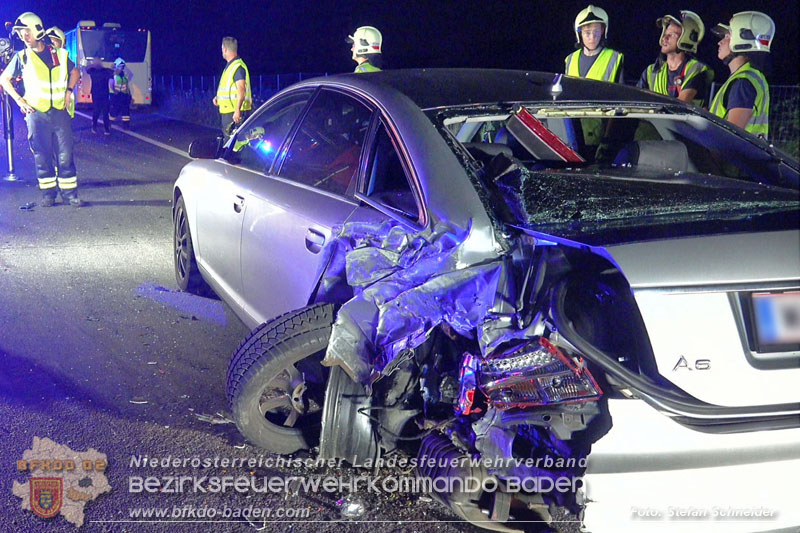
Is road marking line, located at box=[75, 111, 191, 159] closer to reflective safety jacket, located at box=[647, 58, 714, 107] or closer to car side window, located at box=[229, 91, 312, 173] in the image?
reflective safety jacket, located at box=[647, 58, 714, 107]

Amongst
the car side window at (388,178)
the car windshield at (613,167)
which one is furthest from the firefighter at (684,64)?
the car side window at (388,178)

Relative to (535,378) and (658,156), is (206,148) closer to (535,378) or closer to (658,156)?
(658,156)

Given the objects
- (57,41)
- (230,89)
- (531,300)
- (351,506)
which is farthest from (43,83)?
(531,300)

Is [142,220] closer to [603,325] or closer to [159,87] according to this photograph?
[603,325]

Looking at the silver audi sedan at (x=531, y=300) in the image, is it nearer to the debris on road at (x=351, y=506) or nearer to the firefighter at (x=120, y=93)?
the debris on road at (x=351, y=506)

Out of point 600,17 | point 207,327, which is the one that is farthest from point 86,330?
point 600,17

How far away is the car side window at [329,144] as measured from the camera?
12.3ft

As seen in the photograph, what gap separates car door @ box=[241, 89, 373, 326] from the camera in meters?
3.62

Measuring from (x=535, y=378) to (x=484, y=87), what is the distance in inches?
63.4

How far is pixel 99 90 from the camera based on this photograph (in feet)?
65.5

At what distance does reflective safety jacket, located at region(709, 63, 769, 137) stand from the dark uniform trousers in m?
7.19

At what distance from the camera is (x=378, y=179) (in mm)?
3510

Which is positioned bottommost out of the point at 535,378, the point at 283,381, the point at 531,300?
the point at 283,381

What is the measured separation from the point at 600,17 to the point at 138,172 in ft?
26.9
